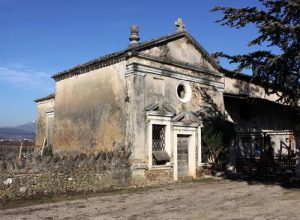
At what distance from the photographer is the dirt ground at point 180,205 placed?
29.2ft

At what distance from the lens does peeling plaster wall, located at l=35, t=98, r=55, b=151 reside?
74.6 feet

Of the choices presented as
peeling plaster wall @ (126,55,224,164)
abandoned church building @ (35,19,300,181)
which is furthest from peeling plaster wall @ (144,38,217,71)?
peeling plaster wall @ (126,55,224,164)

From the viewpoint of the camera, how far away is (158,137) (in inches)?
610

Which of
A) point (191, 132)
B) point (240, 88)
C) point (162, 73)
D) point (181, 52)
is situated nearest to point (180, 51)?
point (181, 52)

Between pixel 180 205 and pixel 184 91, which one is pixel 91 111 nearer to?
pixel 184 91

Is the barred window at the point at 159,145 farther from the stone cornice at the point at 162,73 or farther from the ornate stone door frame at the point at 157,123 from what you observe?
the stone cornice at the point at 162,73

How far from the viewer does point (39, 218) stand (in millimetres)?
8781

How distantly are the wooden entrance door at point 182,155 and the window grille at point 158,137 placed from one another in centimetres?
87

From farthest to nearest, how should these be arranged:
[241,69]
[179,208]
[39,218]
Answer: [241,69] < [179,208] < [39,218]

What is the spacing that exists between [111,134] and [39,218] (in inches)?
256

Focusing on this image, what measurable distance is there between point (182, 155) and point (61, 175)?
18.9 ft

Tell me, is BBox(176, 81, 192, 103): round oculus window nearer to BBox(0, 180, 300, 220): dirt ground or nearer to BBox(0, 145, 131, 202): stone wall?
BBox(0, 145, 131, 202): stone wall

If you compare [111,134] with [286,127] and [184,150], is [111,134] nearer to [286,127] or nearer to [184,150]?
[184,150]

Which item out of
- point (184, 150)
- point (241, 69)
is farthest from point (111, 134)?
point (241, 69)
